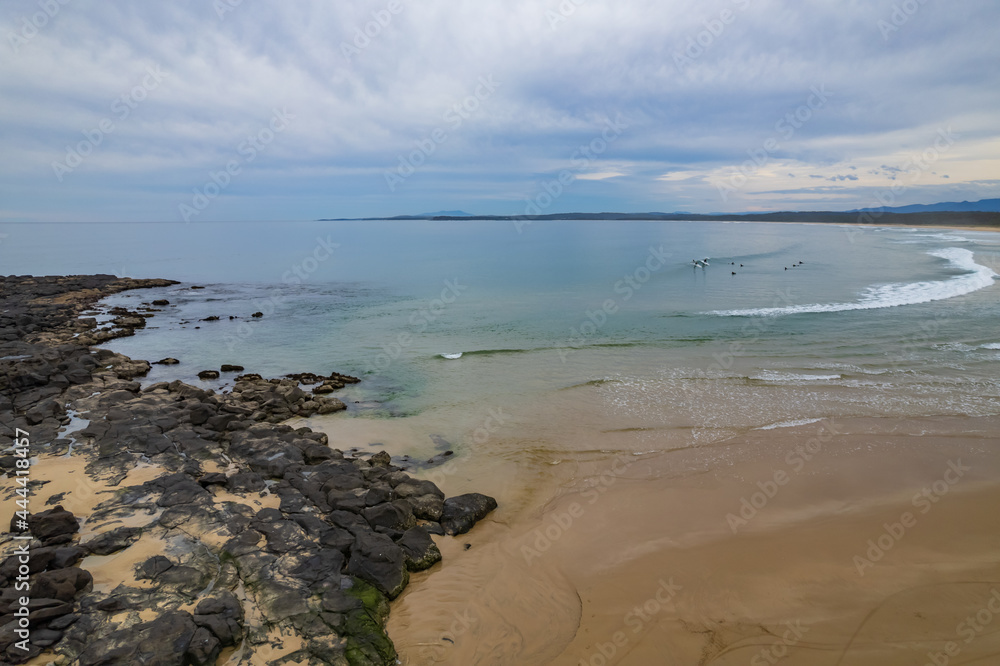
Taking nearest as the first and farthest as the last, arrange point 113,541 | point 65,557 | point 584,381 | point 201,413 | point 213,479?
1. point 65,557
2. point 113,541
3. point 213,479
4. point 201,413
5. point 584,381

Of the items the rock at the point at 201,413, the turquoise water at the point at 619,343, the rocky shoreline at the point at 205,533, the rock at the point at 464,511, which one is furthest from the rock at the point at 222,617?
the rock at the point at 201,413

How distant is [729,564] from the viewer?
8.02m

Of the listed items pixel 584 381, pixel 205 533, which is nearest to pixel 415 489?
pixel 205 533

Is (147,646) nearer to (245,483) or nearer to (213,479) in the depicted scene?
(245,483)

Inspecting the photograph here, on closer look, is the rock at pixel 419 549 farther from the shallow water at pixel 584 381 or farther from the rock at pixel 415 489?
the rock at pixel 415 489

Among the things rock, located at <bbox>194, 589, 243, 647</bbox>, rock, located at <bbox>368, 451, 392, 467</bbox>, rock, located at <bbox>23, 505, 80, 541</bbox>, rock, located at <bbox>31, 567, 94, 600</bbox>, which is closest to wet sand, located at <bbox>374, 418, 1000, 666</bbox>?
rock, located at <bbox>368, 451, 392, 467</bbox>

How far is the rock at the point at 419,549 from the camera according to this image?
328 inches

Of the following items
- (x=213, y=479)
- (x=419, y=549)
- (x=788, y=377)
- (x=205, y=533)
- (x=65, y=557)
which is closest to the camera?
(x=65, y=557)

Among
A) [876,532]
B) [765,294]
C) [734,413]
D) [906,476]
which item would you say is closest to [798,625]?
[876,532]

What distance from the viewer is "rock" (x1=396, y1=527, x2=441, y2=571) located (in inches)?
328

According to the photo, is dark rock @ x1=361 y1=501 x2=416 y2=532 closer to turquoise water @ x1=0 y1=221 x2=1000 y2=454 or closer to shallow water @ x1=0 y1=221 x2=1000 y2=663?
shallow water @ x1=0 y1=221 x2=1000 y2=663

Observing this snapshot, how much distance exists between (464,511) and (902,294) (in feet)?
122

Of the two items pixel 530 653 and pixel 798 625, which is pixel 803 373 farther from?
pixel 530 653

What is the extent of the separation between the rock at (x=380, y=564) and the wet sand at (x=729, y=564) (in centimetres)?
29
